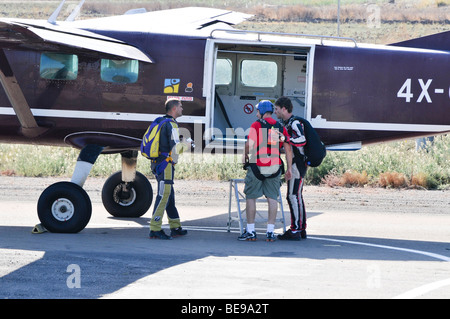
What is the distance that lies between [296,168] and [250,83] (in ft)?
9.75

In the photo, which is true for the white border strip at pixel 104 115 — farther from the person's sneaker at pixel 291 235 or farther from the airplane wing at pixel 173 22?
the person's sneaker at pixel 291 235

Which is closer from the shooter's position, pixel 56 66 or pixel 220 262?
pixel 220 262

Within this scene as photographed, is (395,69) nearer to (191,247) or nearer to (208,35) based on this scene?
(208,35)

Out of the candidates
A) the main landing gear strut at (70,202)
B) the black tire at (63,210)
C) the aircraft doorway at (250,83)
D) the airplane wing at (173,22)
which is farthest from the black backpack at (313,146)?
the black tire at (63,210)

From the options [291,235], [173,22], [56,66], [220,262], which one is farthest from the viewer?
[173,22]

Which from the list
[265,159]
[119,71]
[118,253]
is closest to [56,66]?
[119,71]

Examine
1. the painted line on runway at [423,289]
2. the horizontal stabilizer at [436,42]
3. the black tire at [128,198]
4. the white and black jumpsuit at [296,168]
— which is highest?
the horizontal stabilizer at [436,42]

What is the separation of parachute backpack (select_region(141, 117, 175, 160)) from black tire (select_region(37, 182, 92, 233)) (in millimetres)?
1377

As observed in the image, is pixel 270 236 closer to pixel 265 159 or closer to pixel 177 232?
pixel 265 159

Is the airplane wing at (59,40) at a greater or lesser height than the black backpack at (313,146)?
greater

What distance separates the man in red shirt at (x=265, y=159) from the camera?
1143cm

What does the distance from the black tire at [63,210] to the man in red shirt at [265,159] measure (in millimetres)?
2675

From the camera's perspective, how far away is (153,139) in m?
11.5

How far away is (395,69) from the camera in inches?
493
